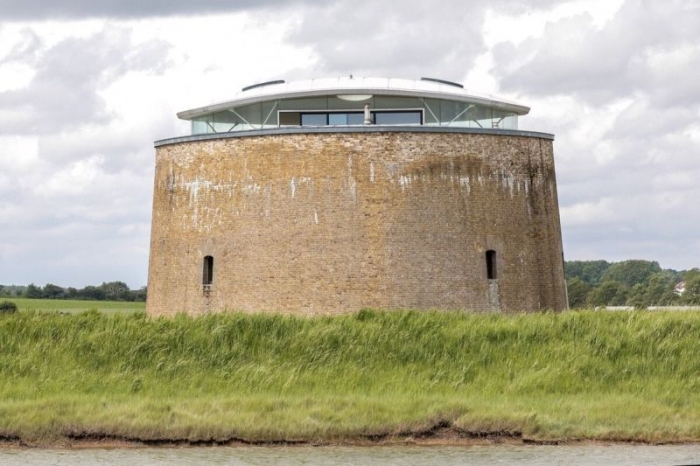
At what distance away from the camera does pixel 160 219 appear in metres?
24.3

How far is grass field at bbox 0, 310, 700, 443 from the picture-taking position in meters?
13.1

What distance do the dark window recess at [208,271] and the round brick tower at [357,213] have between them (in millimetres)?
22

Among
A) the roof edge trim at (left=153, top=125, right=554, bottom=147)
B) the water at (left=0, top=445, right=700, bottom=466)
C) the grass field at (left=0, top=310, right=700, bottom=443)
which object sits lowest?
the water at (left=0, top=445, right=700, bottom=466)

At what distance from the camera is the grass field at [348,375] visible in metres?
13.1

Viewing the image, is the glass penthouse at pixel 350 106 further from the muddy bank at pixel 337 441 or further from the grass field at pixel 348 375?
the muddy bank at pixel 337 441

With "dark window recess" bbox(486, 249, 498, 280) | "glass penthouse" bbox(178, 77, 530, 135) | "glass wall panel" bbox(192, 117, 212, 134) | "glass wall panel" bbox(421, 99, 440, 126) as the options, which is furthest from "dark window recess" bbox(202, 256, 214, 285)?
"dark window recess" bbox(486, 249, 498, 280)

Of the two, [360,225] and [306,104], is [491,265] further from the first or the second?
[306,104]

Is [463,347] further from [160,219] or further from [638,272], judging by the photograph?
[638,272]

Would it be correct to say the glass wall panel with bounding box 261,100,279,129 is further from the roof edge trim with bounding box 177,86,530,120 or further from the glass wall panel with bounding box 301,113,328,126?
the glass wall panel with bounding box 301,113,328,126

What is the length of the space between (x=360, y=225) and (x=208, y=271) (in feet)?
12.2

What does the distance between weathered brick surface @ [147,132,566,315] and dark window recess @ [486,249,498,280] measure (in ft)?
0.42

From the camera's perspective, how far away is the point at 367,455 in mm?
12297

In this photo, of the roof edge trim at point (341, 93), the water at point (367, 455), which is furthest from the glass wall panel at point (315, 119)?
the water at point (367, 455)

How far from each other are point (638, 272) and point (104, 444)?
80.6 metres
